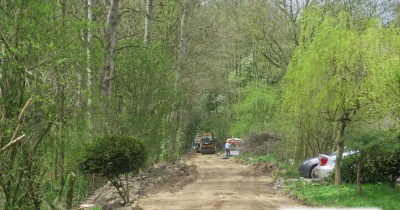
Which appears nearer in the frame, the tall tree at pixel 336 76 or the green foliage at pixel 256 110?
the tall tree at pixel 336 76

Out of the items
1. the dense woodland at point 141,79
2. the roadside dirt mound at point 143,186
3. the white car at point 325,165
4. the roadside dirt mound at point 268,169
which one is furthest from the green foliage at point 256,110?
the white car at point 325,165

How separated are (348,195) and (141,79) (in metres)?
8.47

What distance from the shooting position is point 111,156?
12.2m

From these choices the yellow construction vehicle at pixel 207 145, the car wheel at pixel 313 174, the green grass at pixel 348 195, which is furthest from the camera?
the yellow construction vehicle at pixel 207 145

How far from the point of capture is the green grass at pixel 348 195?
11.8 m

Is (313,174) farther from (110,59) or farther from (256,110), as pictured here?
(256,110)

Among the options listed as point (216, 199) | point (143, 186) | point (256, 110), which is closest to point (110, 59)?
point (143, 186)

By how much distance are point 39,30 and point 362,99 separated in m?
9.26

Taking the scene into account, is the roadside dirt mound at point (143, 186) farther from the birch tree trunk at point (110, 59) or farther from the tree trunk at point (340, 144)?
the tree trunk at point (340, 144)

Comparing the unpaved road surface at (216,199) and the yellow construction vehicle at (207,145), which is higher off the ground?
the unpaved road surface at (216,199)

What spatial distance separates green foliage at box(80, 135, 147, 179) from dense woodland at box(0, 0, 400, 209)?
596 mm

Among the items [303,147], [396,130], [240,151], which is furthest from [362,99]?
[240,151]

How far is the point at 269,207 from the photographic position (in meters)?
12.3

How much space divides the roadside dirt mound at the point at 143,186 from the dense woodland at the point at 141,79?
812mm
